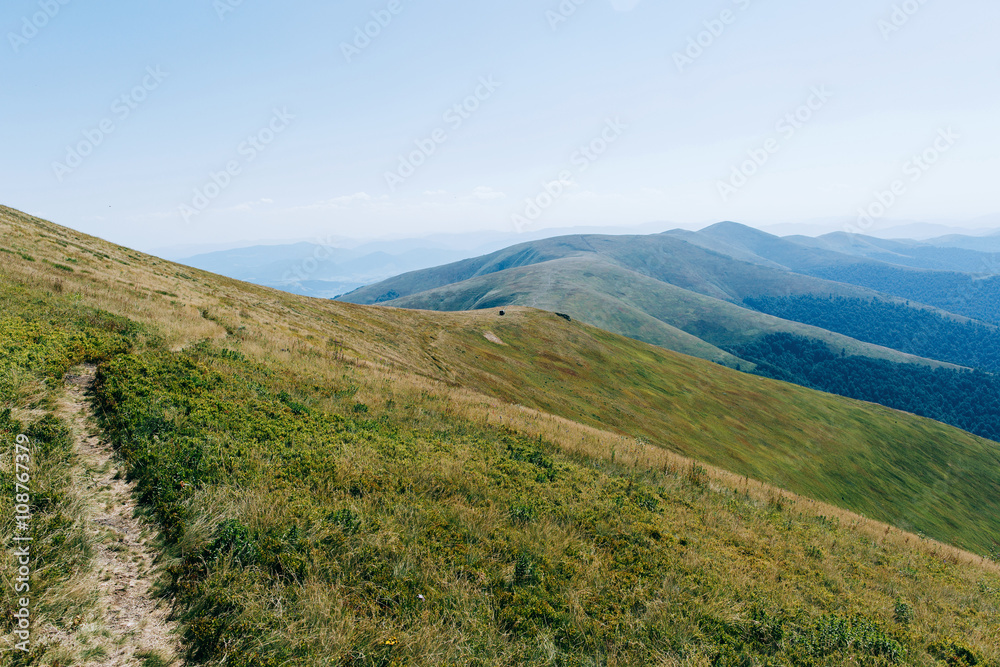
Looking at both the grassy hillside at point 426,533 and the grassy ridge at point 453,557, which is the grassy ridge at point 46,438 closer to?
the grassy hillside at point 426,533

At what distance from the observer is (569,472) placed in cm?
1372

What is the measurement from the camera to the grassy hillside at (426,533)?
256 inches

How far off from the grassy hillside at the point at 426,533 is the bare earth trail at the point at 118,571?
278 mm

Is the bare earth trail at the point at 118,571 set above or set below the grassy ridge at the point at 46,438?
below

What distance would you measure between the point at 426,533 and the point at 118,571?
5027mm

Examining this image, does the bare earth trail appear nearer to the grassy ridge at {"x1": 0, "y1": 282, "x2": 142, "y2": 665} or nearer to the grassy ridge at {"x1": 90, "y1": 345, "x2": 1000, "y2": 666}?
the grassy ridge at {"x1": 0, "y1": 282, "x2": 142, "y2": 665}

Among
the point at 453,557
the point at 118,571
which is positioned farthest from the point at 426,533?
the point at 118,571

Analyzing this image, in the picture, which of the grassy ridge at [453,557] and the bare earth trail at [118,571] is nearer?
the bare earth trail at [118,571]

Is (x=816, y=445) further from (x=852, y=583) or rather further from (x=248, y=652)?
(x=248, y=652)

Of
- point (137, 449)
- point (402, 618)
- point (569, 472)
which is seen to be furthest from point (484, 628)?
point (137, 449)

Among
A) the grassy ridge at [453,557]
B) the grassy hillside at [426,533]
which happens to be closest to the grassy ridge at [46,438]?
the grassy hillside at [426,533]

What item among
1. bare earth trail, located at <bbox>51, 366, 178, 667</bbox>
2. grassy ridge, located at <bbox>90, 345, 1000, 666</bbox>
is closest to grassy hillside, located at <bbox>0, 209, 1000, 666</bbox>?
grassy ridge, located at <bbox>90, 345, 1000, 666</bbox>

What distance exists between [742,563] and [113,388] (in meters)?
17.2

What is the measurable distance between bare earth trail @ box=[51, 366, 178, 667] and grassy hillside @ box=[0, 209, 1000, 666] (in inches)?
11.0
